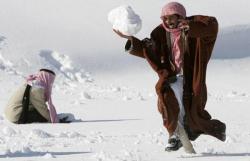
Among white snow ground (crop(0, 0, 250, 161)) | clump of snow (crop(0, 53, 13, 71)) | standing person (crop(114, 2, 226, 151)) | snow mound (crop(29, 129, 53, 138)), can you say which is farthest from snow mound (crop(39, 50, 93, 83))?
standing person (crop(114, 2, 226, 151))

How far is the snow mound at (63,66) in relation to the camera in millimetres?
20597

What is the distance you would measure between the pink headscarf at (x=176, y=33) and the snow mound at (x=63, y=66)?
12053 mm

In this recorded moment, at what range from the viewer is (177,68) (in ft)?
26.6

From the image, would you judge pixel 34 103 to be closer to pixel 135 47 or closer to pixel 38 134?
pixel 38 134

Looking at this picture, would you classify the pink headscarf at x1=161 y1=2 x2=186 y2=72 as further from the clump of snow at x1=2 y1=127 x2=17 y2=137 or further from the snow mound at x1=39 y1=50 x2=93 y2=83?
the snow mound at x1=39 y1=50 x2=93 y2=83

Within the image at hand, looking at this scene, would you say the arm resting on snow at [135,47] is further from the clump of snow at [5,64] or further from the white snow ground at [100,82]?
the clump of snow at [5,64]

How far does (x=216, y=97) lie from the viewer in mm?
16406

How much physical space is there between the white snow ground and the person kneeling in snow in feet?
0.66

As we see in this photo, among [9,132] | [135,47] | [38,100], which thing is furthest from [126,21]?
[38,100]

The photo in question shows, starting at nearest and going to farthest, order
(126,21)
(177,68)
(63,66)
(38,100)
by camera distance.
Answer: (126,21)
(177,68)
(38,100)
(63,66)

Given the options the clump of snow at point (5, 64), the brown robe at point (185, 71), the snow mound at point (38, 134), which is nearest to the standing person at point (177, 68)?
the brown robe at point (185, 71)

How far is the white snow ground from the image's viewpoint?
8528 mm

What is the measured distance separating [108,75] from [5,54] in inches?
99.9

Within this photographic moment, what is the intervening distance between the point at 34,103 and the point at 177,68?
447 centimetres
